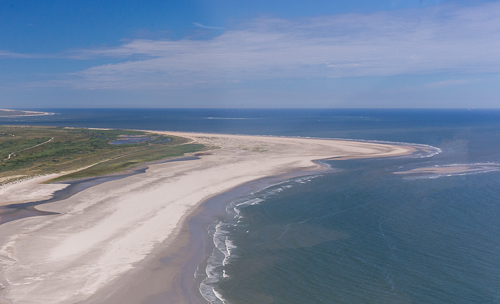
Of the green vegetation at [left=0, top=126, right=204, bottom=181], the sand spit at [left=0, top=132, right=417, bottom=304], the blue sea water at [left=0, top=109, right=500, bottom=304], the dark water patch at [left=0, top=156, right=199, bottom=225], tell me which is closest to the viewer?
the sand spit at [left=0, top=132, right=417, bottom=304]

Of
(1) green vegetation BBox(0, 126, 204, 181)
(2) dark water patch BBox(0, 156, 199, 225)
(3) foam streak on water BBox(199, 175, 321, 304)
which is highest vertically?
(1) green vegetation BBox(0, 126, 204, 181)

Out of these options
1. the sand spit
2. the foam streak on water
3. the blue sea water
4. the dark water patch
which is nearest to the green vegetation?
the dark water patch

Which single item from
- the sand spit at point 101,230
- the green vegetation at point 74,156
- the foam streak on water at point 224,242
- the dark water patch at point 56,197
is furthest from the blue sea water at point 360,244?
the green vegetation at point 74,156

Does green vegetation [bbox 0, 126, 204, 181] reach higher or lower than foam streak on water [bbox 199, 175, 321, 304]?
higher

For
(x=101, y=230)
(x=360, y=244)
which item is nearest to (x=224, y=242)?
(x=101, y=230)

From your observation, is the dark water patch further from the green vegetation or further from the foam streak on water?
the foam streak on water

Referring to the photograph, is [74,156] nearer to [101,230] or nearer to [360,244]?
[101,230]

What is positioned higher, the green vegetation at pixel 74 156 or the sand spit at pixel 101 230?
the green vegetation at pixel 74 156

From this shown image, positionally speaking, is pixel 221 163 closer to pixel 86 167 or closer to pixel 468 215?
pixel 86 167

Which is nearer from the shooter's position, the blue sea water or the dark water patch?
the blue sea water

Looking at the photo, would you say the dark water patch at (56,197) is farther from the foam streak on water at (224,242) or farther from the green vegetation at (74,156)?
the foam streak on water at (224,242)
